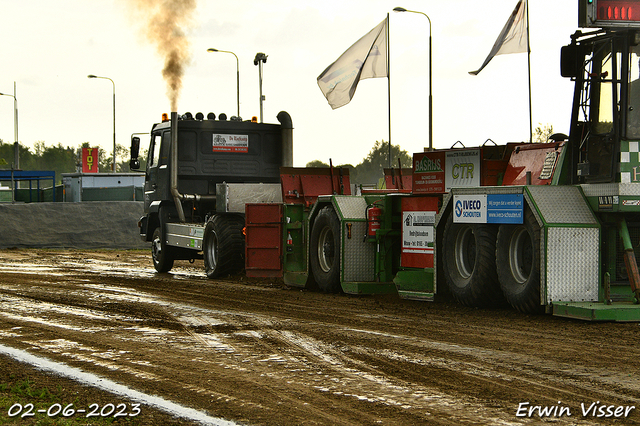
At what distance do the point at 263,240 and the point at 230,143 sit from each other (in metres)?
3.63

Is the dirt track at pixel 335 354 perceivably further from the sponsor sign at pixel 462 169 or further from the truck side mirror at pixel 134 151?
the truck side mirror at pixel 134 151

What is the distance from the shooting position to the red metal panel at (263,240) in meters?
16.0

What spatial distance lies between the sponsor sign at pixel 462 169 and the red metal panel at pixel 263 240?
4349 millimetres

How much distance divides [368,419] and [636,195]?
5737mm

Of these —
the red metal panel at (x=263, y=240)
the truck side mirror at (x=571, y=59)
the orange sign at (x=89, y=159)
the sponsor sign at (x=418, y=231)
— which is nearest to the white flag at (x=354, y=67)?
the red metal panel at (x=263, y=240)

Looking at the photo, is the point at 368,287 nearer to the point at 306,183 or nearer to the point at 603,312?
the point at 306,183

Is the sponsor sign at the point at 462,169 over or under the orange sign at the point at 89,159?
under

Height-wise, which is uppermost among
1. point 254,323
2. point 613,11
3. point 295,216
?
point 613,11

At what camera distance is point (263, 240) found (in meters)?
16.1

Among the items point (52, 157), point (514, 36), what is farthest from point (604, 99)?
point (52, 157)

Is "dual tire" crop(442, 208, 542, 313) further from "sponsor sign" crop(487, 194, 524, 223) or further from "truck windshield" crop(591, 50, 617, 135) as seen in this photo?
"truck windshield" crop(591, 50, 617, 135)

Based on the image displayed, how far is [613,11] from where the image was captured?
10141 mm

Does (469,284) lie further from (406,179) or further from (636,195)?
(406,179)

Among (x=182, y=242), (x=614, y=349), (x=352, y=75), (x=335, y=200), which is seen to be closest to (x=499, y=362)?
(x=614, y=349)
